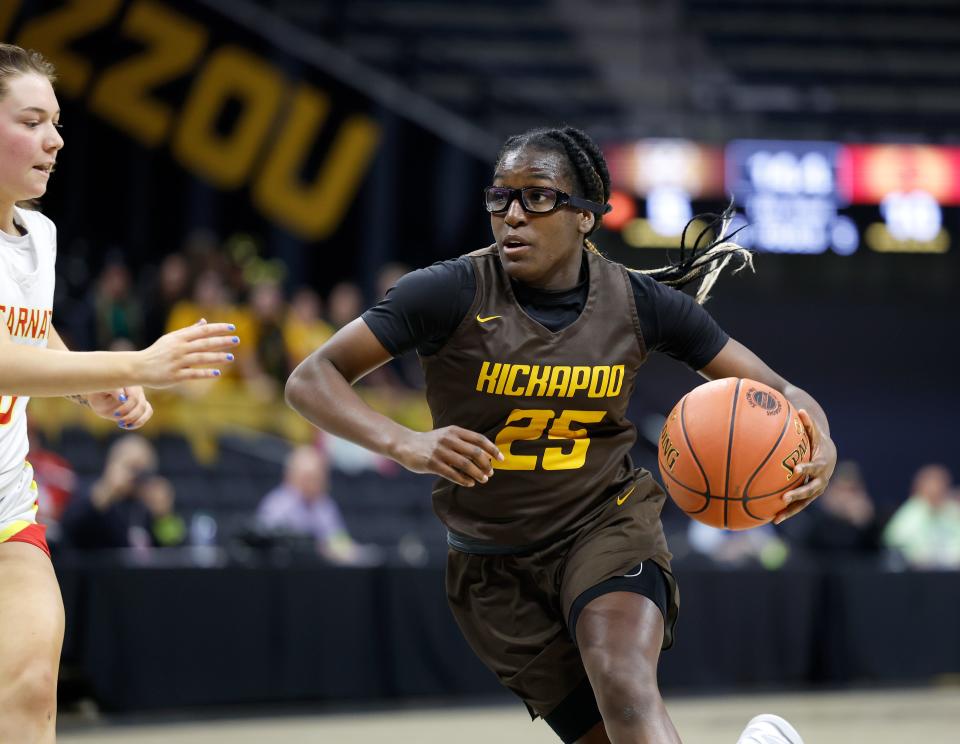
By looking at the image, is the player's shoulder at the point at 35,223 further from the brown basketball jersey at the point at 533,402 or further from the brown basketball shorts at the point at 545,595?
the brown basketball shorts at the point at 545,595

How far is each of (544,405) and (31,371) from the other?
136cm

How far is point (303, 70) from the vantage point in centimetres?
1480

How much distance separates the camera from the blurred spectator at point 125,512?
26.5 ft

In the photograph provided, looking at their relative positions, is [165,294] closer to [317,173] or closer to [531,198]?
[317,173]

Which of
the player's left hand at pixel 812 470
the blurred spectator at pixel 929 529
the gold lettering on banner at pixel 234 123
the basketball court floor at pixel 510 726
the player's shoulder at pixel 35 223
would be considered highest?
the gold lettering on banner at pixel 234 123

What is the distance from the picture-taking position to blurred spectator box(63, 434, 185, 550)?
8086mm

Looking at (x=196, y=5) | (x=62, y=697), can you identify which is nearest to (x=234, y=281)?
(x=196, y=5)

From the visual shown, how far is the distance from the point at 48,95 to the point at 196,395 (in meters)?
7.57

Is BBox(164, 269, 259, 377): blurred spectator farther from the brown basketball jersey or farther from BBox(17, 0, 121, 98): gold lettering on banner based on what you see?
the brown basketball jersey

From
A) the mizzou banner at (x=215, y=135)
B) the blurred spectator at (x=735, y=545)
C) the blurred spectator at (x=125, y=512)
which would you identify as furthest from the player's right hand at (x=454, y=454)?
the mizzou banner at (x=215, y=135)

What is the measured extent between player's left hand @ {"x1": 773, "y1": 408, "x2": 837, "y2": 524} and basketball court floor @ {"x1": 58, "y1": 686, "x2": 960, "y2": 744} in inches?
142

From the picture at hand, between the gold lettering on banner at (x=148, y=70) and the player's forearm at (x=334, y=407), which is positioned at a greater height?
the gold lettering on banner at (x=148, y=70)

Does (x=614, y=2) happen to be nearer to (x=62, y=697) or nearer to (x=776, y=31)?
(x=776, y=31)

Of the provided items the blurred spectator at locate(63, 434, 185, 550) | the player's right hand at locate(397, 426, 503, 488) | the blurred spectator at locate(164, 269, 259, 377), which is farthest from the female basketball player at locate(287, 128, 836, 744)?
the blurred spectator at locate(164, 269, 259, 377)
